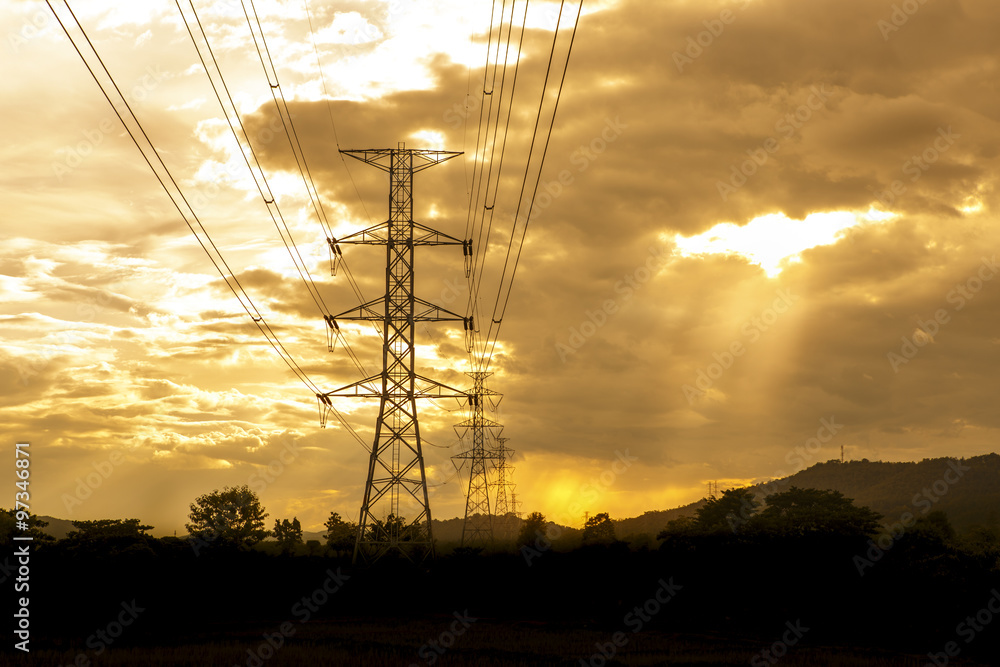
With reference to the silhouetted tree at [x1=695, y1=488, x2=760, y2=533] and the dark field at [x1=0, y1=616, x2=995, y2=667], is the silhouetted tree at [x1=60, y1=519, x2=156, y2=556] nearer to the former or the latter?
the dark field at [x1=0, y1=616, x2=995, y2=667]

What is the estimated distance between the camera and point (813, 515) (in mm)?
92938

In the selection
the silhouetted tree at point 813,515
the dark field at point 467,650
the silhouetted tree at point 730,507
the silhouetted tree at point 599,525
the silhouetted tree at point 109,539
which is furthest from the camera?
the silhouetted tree at point 599,525

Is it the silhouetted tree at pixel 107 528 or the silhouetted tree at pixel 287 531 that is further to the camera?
the silhouetted tree at pixel 287 531

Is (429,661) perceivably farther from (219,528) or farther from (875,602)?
(219,528)

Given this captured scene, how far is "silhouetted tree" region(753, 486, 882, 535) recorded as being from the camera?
245 feet

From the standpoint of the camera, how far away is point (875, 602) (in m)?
51.3

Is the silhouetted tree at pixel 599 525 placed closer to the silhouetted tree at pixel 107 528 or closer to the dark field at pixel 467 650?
the silhouetted tree at pixel 107 528

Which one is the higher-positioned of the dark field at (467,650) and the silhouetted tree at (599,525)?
the silhouetted tree at (599,525)

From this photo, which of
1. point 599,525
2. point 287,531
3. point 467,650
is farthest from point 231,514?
point 467,650

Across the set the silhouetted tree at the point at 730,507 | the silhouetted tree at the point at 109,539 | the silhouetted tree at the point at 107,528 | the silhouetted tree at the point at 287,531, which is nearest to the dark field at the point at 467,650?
the silhouetted tree at the point at 109,539

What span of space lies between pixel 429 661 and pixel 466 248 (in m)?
27.0

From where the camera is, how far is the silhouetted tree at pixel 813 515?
2945 inches

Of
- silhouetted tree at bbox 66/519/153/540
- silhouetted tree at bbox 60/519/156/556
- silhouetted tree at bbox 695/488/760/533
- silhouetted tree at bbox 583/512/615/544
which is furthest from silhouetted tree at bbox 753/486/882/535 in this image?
silhouetted tree at bbox 66/519/153/540

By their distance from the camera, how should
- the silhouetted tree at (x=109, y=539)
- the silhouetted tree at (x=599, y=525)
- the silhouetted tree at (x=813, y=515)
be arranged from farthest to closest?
the silhouetted tree at (x=599, y=525)
the silhouetted tree at (x=813, y=515)
the silhouetted tree at (x=109, y=539)
